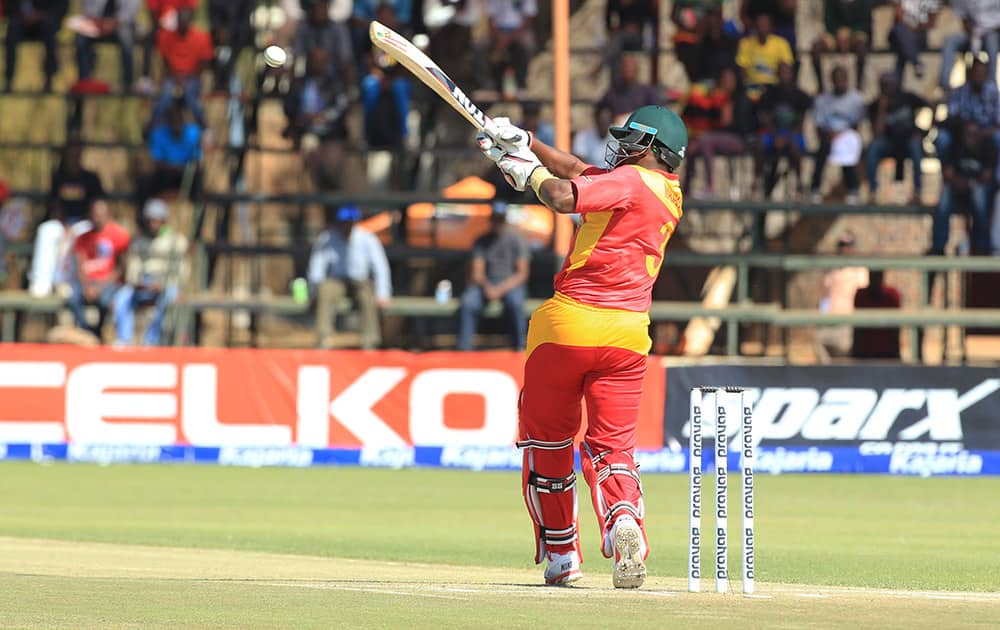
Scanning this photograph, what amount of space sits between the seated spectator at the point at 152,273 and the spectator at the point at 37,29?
4344 mm

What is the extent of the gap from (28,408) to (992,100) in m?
12.3

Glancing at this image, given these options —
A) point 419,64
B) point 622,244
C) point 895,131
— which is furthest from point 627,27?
point 622,244

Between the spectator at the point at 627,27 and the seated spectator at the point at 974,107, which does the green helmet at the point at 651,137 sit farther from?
the spectator at the point at 627,27

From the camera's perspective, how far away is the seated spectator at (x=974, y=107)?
908 inches

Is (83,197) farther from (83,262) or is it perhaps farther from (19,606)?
(19,606)

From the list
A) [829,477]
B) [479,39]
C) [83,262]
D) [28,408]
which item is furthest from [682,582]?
[479,39]

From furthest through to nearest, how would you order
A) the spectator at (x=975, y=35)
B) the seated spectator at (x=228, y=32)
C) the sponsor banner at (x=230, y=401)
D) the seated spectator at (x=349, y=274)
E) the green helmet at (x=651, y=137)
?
1. the seated spectator at (x=228, y=32)
2. the spectator at (x=975, y=35)
3. the seated spectator at (x=349, y=274)
4. the sponsor banner at (x=230, y=401)
5. the green helmet at (x=651, y=137)

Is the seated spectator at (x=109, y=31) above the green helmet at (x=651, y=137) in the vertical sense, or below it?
above

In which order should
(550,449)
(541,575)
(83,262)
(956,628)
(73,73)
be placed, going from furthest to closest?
(73,73) → (83,262) → (541,575) → (550,449) → (956,628)

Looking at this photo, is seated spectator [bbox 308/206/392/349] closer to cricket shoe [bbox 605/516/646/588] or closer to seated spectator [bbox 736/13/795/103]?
seated spectator [bbox 736/13/795/103]

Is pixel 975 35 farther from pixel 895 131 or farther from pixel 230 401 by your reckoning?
pixel 230 401

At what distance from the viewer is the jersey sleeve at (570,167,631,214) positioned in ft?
28.5

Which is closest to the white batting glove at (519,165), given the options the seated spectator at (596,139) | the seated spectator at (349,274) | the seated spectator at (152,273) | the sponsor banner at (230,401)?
the sponsor banner at (230,401)

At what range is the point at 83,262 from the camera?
72.3ft
